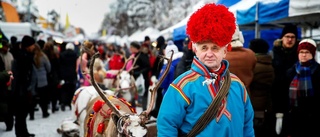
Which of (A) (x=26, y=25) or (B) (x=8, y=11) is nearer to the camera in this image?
(A) (x=26, y=25)

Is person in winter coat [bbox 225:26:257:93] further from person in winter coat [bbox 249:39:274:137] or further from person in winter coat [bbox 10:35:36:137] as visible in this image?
person in winter coat [bbox 10:35:36:137]

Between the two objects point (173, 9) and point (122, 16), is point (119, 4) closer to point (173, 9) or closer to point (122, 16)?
point (122, 16)

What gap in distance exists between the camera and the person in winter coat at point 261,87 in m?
4.97

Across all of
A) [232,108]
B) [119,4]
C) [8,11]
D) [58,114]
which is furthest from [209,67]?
[119,4]

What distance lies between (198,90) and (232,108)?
26 centimetres

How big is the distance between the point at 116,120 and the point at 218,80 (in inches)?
67.9

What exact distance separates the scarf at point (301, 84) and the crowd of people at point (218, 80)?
1 cm

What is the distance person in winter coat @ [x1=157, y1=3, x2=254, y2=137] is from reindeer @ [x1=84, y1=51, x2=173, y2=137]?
4.13 feet

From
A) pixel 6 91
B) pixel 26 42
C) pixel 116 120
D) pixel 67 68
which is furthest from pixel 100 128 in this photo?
pixel 67 68

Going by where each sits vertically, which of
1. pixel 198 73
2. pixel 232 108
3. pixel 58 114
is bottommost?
pixel 58 114

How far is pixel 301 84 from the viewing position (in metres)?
4.82

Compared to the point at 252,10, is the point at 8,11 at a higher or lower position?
higher

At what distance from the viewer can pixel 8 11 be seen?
27.2 m

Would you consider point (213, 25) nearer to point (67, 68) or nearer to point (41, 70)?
point (41, 70)
